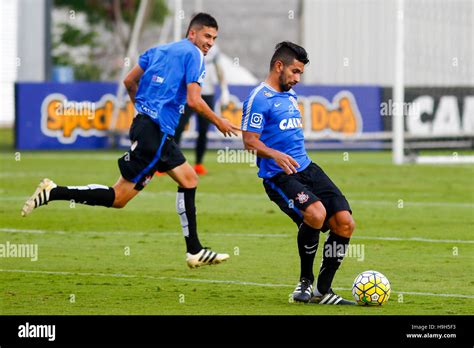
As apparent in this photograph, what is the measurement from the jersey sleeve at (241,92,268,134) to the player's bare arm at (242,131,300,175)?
0.19ft

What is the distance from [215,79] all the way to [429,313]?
1379cm

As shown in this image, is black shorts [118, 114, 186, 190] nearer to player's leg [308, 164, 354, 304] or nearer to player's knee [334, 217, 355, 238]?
player's leg [308, 164, 354, 304]

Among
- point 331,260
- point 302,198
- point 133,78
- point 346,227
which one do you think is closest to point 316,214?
point 302,198

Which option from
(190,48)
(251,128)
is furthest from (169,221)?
(251,128)

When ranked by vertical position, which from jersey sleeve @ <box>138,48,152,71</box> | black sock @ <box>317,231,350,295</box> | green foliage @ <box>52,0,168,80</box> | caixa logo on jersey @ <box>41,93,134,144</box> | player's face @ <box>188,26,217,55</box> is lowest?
black sock @ <box>317,231,350,295</box>

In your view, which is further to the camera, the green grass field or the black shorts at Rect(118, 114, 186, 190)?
the black shorts at Rect(118, 114, 186, 190)

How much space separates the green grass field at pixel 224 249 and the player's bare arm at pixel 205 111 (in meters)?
1.32

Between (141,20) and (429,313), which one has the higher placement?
(141,20)

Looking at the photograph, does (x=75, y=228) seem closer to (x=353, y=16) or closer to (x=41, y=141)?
(x=41, y=141)

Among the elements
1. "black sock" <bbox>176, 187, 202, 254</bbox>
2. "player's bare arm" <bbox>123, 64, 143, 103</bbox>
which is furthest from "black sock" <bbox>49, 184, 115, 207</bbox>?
"player's bare arm" <bbox>123, 64, 143, 103</bbox>

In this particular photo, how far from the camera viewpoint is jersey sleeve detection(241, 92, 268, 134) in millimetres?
9680

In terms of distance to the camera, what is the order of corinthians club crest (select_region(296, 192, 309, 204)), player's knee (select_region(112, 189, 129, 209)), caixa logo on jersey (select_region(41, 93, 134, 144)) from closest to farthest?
corinthians club crest (select_region(296, 192, 309, 204)) < player's knee (select_region(112, 189, 129, 209)) < caixa logo on jersey (select_region(41, 93, 134, 144))

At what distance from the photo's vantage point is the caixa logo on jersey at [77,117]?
26984 millimetres

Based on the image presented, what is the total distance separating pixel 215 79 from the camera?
22.2 metres
